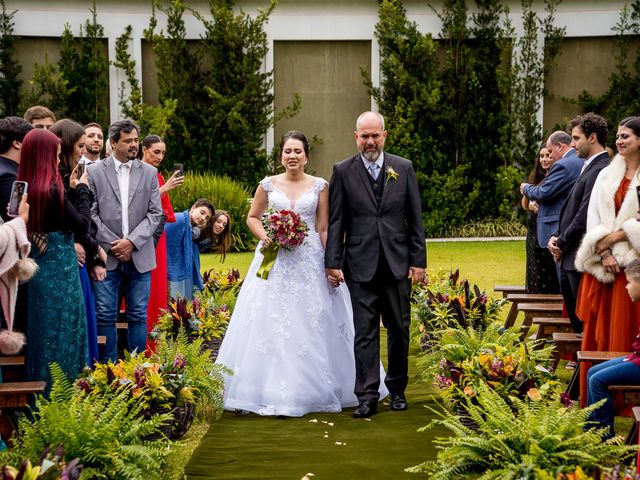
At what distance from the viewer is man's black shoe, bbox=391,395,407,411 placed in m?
7.07

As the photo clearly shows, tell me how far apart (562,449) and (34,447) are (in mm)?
2594

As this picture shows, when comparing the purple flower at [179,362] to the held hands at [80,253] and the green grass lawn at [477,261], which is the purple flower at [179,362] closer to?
the held hands at [80,253]

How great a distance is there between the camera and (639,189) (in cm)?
568

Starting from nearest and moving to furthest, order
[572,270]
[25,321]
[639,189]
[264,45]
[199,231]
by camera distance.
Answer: [639,189]
[25,321]
[572,270]
[199,231]
[264,45]

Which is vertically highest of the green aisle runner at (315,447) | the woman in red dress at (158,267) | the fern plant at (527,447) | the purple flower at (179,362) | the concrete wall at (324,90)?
the concrete wall at (324,90)

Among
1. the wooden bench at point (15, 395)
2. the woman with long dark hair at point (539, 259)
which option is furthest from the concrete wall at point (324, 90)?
the wooden bench at point (15, 395)

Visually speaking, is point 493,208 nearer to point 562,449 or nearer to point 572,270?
point 572,270

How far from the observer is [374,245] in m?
6.93

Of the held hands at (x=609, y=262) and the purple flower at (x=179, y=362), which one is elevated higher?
the held hands at (x=609, y=262)

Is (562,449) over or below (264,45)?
below

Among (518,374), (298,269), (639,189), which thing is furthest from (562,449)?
(298,269)

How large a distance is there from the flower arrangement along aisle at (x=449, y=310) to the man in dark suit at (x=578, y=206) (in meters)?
0.86

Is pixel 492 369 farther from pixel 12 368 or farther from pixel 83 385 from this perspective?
pixel 12 368

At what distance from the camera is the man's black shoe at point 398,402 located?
278 inches
